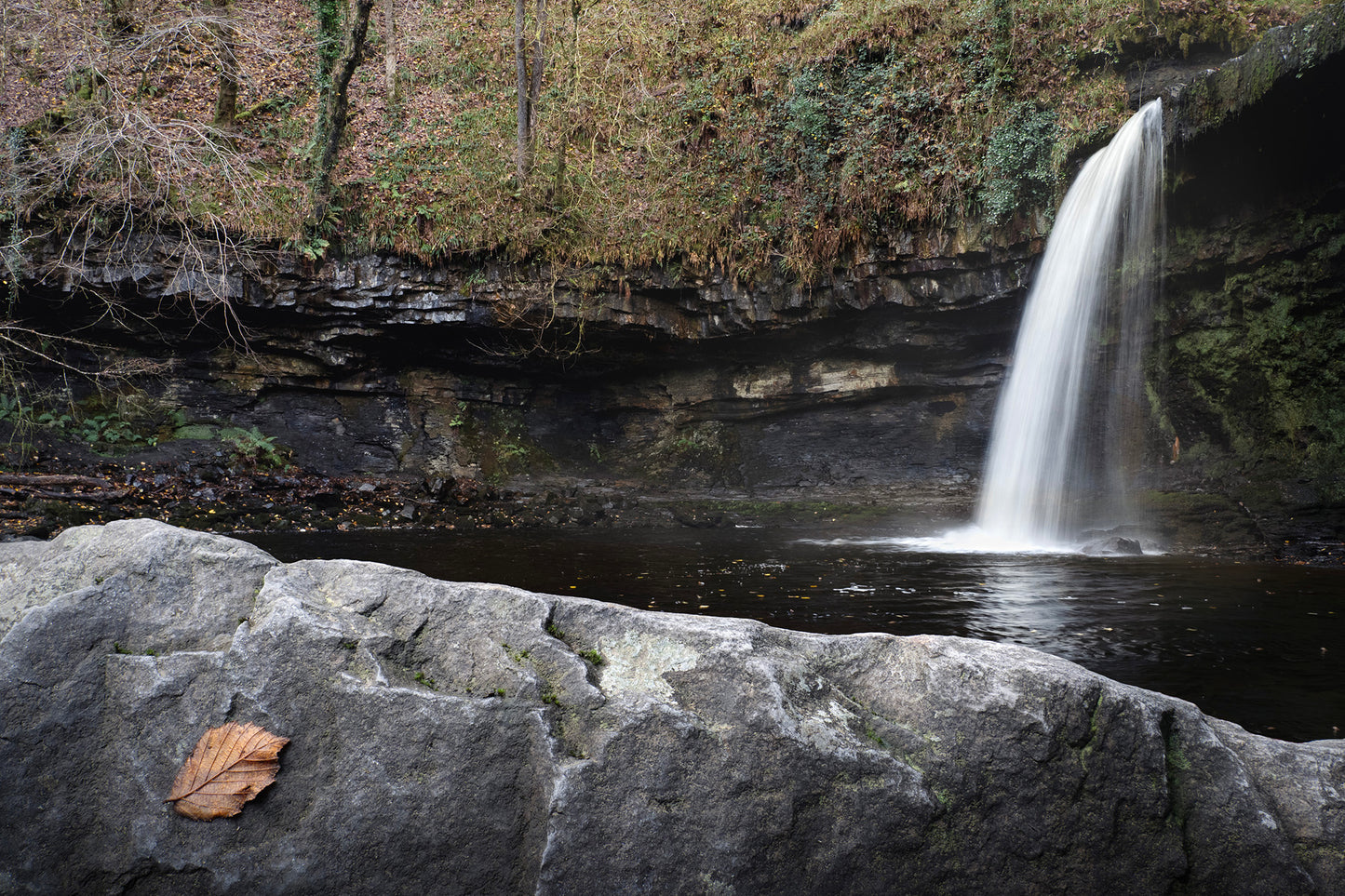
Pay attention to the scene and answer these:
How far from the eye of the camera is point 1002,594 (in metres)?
6.59

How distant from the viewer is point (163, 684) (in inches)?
81.8

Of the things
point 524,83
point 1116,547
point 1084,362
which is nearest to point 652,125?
point 524,83

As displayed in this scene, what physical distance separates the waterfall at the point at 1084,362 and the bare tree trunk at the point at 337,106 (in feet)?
42.0

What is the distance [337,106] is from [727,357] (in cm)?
908

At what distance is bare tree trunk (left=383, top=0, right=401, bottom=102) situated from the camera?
676 inches

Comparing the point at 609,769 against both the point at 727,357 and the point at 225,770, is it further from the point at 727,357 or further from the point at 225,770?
the point at 727,357

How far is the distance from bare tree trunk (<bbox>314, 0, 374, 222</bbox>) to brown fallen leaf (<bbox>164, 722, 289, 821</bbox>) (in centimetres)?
1363

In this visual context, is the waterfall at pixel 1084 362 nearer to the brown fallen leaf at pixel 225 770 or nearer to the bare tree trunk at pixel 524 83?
the bare tree trunk at pixel 524 83

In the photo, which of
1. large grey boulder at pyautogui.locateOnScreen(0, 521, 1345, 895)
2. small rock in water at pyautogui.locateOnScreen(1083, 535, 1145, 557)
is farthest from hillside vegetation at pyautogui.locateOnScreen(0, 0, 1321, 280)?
large grey boulder at pyautogui.locateOnScreen(0, 521, 1345, 895)

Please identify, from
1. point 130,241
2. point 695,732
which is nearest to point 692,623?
point 695,732

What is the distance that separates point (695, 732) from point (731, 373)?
1284 centimetres

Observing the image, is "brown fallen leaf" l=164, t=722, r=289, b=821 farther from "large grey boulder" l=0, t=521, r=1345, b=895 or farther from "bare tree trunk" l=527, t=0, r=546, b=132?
"bare tree trunk" l=527, t=0, r=546, b=132

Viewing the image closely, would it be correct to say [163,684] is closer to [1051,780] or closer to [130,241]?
[1051,780]

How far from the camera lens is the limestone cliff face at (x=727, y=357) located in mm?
10328
